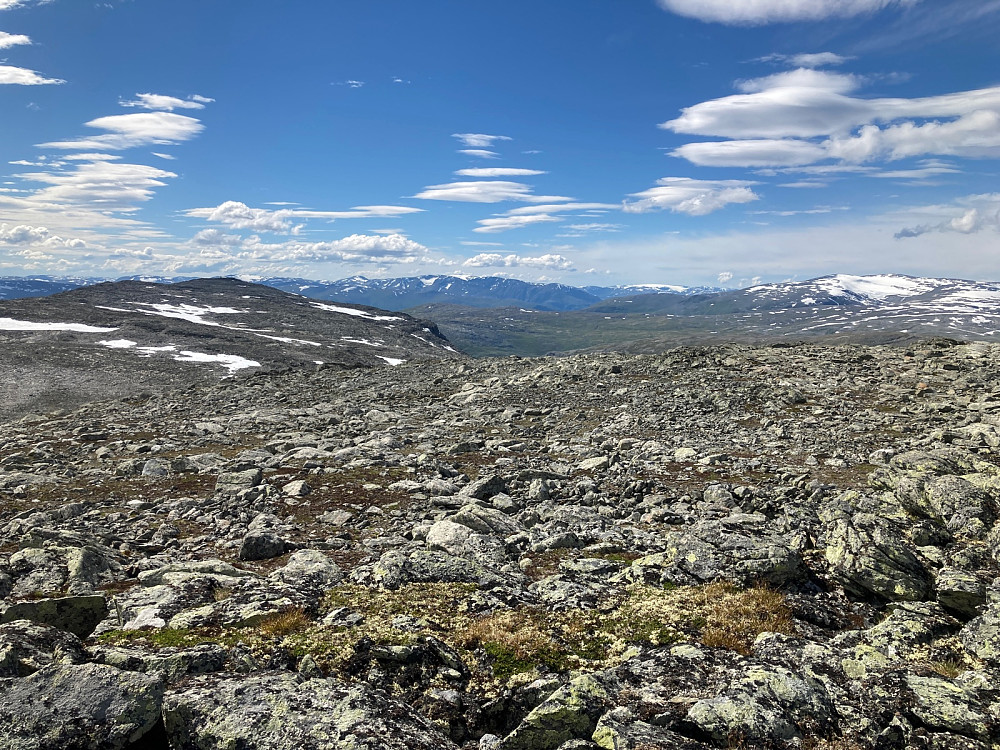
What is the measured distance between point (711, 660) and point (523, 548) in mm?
6553

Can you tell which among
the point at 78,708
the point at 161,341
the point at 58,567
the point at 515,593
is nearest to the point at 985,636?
the point at 515,593

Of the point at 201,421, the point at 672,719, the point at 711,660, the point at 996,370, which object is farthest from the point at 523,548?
the point at 996,370

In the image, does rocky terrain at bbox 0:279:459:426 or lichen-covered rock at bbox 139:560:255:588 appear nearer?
lichen-covered rock at bbox 139:560:255:588

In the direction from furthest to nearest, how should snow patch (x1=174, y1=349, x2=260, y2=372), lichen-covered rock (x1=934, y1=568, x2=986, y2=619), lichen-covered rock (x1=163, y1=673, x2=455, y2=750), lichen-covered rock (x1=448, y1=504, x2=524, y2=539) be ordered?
1. snow patch (x1=174, y1=349, x2=260, y2=372)
2. lichen-covered rock (x1=448, y1=504, x2=524, y2=539)
3. lichen-covered rock (x1=934, y1=568, x2=986, y2=619)
4. lichen-covered rock (x1=163, y1=673, x2=455, y2=750)

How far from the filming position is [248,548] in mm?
14266

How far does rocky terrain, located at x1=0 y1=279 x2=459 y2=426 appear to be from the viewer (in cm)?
6469

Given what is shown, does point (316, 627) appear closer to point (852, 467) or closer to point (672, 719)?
point (672, 719)

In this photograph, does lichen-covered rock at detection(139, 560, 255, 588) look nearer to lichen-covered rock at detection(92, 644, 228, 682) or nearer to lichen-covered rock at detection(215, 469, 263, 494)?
lichen-covered rock at detection(92, 644, 228, 682)

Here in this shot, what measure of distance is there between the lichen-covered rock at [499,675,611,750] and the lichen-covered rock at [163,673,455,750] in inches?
41.4

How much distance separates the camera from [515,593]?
11875 mm

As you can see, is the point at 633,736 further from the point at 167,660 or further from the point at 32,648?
A: the point at 32,648

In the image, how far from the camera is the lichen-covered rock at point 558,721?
292 inches

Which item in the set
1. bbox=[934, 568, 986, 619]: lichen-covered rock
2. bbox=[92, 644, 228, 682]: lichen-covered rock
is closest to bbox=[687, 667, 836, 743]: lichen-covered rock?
bbox=[934, 568, 986, 619]: lichen-covered rock

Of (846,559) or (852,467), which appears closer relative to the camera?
(846,559)
